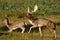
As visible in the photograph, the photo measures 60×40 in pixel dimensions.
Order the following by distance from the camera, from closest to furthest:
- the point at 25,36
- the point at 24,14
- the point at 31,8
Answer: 1. the point at 25,36
2. the point at 24,14
3. the point at 31,8

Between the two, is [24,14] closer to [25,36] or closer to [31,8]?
[31,8]

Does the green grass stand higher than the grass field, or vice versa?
the green grass

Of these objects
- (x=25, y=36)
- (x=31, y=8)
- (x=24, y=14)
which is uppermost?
(x=25, y=36)

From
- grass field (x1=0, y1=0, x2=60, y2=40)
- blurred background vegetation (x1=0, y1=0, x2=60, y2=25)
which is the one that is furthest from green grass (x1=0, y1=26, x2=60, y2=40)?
blurred background vegetation (x1=0, y1=0, x2=60, y2=25)

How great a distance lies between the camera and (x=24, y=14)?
22.7 meters

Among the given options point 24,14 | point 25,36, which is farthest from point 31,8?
point 25,36

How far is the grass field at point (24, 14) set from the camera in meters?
13.9

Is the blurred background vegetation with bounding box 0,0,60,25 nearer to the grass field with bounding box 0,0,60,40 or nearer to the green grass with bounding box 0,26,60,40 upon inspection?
the grass field with bounding box 0,0,60,40

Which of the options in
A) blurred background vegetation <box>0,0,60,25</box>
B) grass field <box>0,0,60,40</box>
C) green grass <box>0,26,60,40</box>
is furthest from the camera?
blurred background vegetation <box>0,0,60,25</box>

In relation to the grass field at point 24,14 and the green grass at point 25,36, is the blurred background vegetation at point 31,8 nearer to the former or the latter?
the grass field at point 24,14

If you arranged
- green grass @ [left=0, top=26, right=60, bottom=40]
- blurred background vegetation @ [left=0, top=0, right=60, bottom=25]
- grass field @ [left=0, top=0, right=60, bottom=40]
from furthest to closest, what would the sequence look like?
blurred background vegetation @ [left=0, top=0, right=60, bottom=25] → grass field @ [left=0, top=0, right=60, bottom=40] → green grass @ [left=0, top=26, right=60, bottom=40]

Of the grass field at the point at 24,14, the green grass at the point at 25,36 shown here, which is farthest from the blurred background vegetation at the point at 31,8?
the green grass at the point at 25,36

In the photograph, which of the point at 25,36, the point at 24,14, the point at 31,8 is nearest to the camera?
the point at 25,36

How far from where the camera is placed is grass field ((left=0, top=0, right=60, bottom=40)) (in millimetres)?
13945
